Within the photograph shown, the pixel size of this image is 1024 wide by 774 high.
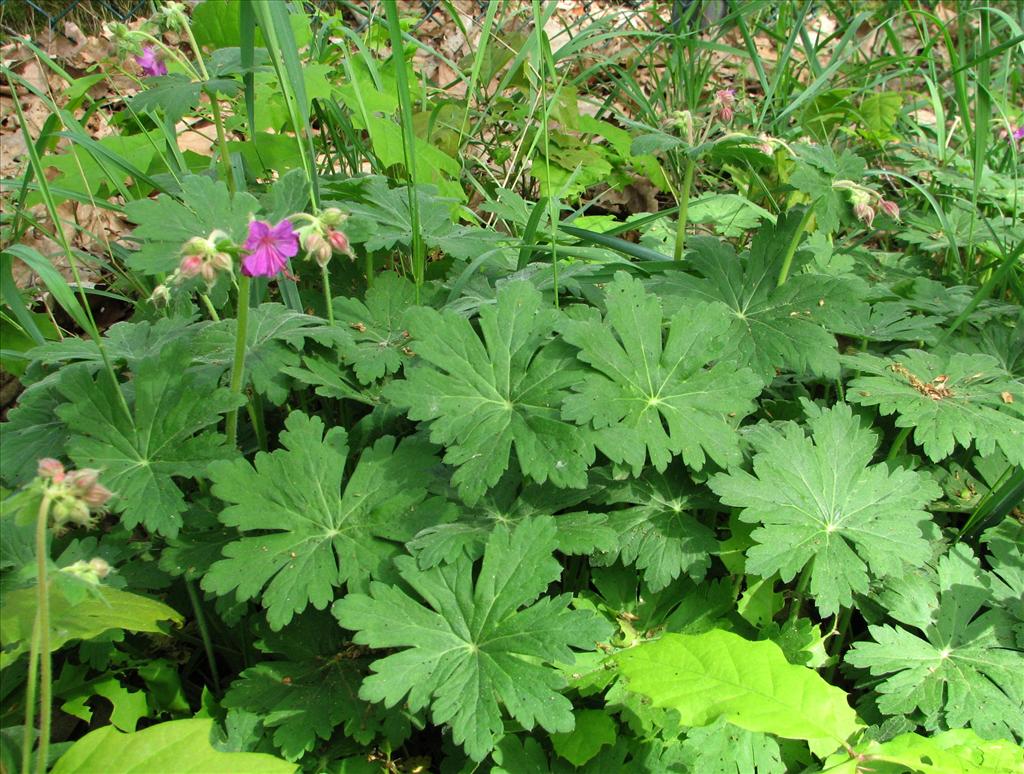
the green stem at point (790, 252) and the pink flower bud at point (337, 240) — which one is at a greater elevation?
the pink flower bud at point (337, 240)

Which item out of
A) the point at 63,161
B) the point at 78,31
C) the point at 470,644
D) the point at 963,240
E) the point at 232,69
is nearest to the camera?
the point at 470,644

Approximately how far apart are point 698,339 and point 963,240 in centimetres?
174

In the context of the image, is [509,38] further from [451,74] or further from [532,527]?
[532,527]

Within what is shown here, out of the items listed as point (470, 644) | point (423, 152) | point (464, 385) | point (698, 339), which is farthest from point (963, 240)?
point (470, 644)

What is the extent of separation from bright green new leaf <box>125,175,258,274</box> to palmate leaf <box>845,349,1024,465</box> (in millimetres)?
1500

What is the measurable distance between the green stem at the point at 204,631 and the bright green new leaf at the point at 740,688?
0.93 metres

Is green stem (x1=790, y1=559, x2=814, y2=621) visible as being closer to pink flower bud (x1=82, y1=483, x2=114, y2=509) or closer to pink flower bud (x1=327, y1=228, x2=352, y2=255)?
pink flower bud (x1=327, y1=228, x2=352, y2=255)

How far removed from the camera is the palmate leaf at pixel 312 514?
5.36 ft

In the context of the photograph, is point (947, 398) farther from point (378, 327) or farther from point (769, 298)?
point (378, 327)

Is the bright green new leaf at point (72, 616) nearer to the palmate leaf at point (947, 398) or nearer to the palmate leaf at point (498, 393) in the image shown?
the palmate leaf at point (498, 393)

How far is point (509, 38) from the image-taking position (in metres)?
3.76

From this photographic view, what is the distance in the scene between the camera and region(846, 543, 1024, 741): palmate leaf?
175 cm

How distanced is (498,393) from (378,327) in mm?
522

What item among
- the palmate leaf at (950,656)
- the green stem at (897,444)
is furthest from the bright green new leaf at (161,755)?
the green stem at (897,444)
